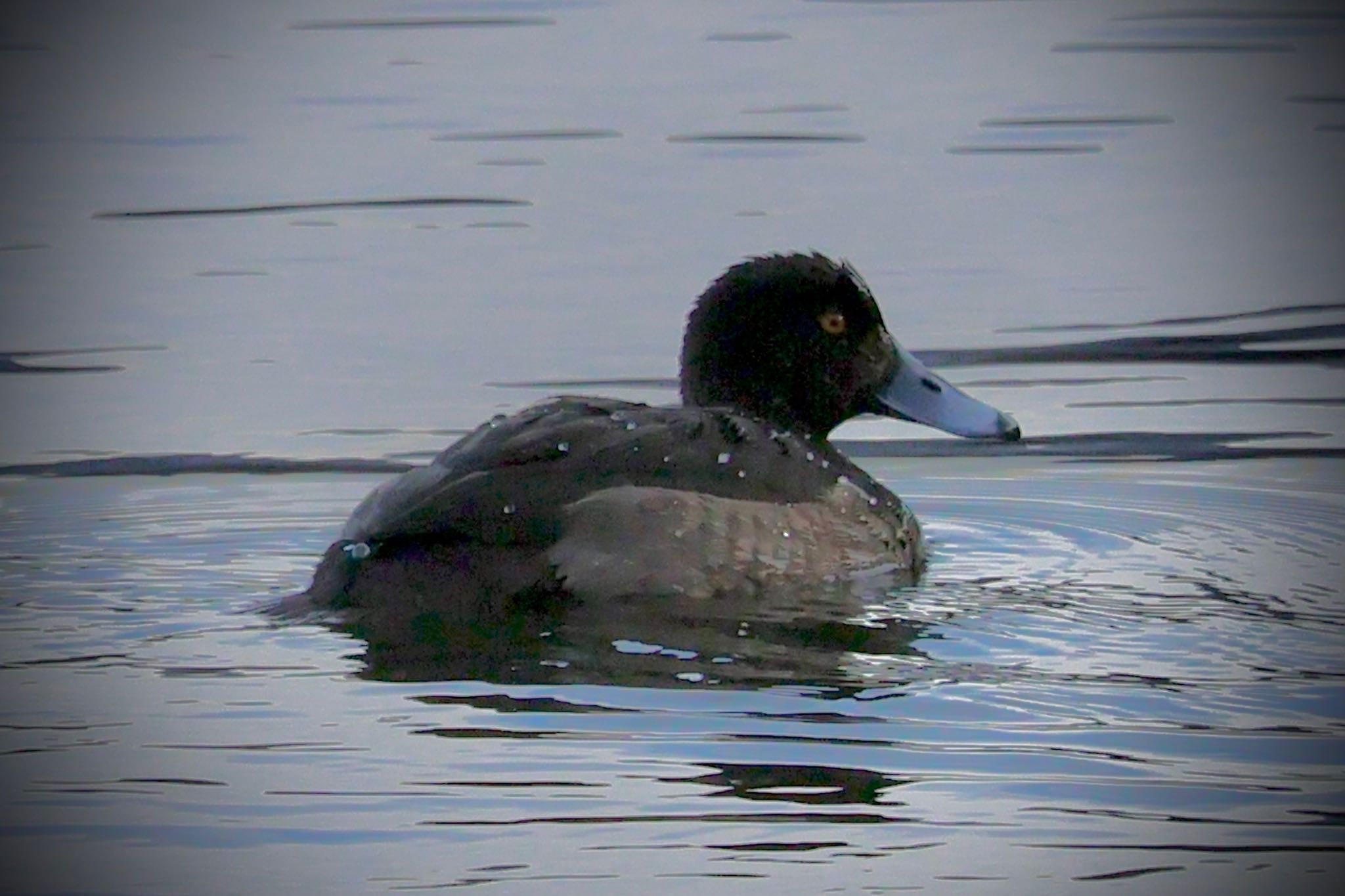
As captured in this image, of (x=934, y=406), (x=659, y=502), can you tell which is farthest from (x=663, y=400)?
(x=659, y=502)

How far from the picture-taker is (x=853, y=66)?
15.5 metres

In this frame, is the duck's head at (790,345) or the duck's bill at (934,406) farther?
the duck's bill at (934,406)

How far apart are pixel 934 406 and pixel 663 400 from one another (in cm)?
166

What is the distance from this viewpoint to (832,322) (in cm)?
864

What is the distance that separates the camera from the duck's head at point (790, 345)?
27.8ft

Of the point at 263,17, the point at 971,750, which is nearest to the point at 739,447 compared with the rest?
the point at 971,750

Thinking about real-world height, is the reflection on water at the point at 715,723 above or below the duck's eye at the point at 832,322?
below

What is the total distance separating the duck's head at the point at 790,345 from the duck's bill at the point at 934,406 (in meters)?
0.05

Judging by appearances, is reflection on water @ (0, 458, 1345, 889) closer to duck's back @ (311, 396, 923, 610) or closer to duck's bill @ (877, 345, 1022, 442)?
duck's back @ (311, 396, 923, 610)

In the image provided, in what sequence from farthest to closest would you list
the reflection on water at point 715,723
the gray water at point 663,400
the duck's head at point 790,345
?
1. the duck's head at point 790,345
2. the gray water at point 663,400
3. the reflection on water at point 715,723

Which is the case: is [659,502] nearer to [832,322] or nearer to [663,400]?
[832,322]

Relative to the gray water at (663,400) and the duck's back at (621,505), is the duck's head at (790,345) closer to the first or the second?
the duck's back at (621,505)

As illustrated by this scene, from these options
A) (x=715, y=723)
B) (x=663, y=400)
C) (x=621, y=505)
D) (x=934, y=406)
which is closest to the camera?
(x=715, y=723)

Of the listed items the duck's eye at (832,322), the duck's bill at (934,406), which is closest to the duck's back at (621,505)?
the duck's eye at (832,322)
